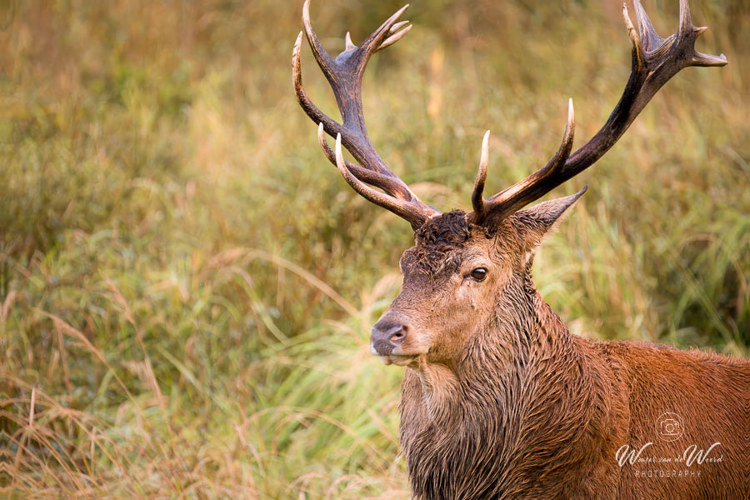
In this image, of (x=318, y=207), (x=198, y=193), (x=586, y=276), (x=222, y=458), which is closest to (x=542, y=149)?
(x=586, y=276)

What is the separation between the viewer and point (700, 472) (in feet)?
10.1

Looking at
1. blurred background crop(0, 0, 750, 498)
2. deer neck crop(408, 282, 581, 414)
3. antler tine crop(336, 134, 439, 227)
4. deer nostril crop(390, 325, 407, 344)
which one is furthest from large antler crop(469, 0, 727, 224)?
blurred background crop(0, 0, 750, 498)

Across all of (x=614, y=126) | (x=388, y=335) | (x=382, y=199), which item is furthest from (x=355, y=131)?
(x=388, y=335)

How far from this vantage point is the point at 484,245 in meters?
3.12

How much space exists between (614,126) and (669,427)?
116 centimetres

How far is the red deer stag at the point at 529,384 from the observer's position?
2980mm

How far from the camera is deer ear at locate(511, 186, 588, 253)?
3248mm

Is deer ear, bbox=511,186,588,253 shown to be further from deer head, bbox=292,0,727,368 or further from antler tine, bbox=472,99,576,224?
antler tine, bbox=472,99,576,224

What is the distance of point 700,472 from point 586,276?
221 centimetres

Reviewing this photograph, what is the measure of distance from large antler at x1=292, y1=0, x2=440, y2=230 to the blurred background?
1.50 meters

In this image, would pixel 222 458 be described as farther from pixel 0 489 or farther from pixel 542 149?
pixel 542 149

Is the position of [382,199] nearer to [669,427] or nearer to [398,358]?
[398,358]

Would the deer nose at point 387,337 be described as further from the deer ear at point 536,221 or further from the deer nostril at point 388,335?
the deer ear at point 536,221

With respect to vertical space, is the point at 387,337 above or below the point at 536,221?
below
